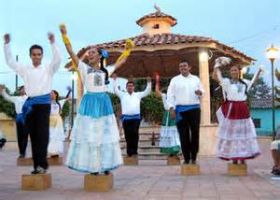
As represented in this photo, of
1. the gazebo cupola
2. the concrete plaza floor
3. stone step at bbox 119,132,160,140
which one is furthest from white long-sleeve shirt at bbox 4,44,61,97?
the gazebo cupola

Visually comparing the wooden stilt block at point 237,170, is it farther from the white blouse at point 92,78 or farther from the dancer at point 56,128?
the dancer at point 56,128

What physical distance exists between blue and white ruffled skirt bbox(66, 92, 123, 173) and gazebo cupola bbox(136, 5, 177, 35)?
40.3 feet

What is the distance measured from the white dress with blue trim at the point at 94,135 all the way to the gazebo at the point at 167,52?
9.03 m

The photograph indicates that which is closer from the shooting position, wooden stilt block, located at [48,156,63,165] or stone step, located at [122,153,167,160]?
wooden stilt block, located at [48,156,63,165]

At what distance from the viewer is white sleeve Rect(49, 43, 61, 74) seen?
6266 millimetres

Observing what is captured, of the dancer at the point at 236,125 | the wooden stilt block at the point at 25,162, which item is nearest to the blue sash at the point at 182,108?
the dancer at the point at 236,125

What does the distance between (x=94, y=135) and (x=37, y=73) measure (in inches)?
41.4

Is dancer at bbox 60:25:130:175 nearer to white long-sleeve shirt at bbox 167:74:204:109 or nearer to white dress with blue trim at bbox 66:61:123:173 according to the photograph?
white dress with blue trim at bbox 66:61:123:173

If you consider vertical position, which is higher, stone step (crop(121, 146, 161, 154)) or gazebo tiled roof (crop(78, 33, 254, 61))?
gazebo tiled roof (crop(78, 33, 254, 61))

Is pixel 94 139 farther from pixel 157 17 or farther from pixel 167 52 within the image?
pixel 157 17

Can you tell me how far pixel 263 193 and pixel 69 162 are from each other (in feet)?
7.31

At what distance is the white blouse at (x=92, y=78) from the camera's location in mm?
6293

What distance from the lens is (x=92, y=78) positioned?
6.31 m

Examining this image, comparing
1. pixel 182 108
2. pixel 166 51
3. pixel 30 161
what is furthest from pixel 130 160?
pixel 166 51
